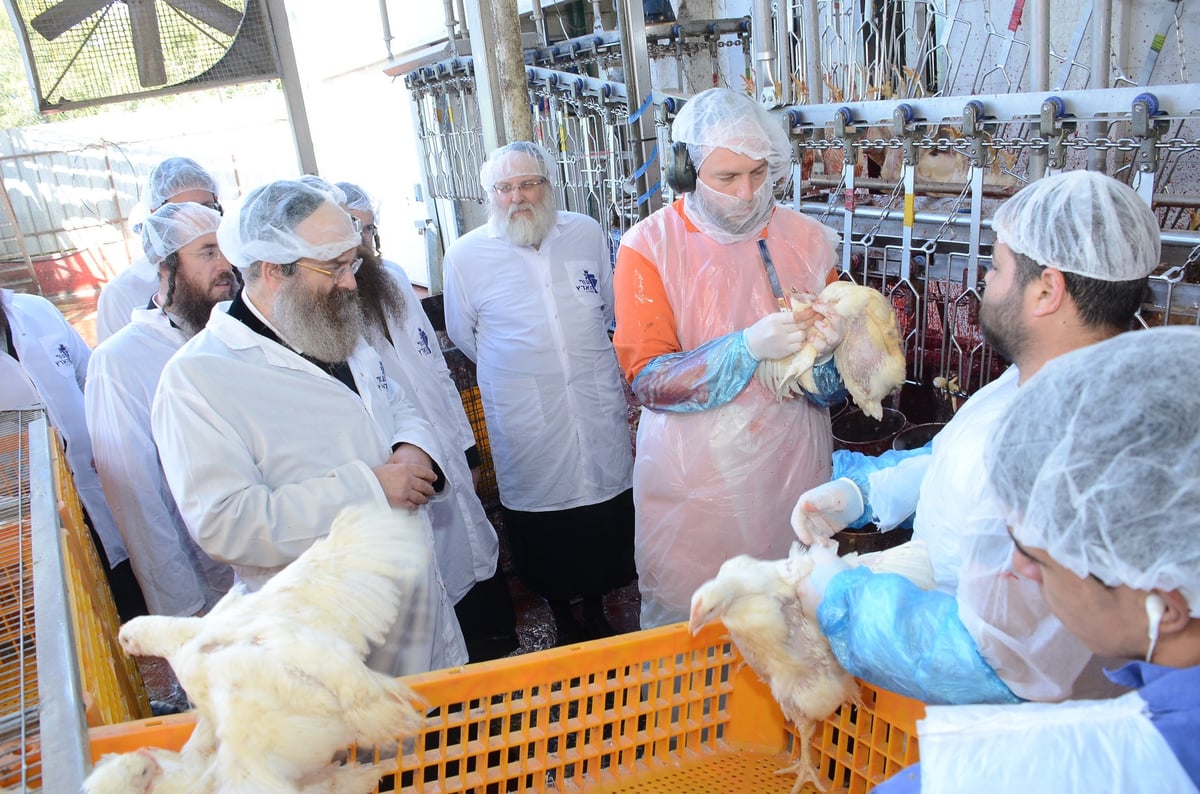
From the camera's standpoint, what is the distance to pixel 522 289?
324cm

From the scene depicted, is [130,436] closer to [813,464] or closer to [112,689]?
[112,689]

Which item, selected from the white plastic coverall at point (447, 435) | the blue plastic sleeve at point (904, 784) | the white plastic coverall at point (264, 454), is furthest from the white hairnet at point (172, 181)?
the blue plastic sleeve at point (904, 784)

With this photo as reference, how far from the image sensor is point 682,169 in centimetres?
233

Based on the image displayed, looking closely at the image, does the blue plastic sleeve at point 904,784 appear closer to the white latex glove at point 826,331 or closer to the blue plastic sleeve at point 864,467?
the blue plastic sleeve at point 864,467

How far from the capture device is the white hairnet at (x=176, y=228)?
110 inches

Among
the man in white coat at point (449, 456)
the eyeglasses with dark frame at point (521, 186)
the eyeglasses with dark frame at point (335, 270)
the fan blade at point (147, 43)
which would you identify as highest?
the fan blade at point (147, 43)

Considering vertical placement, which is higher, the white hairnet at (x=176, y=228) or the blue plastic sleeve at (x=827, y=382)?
the white hairnet at (x=176, y=228)

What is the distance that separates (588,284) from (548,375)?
40cm

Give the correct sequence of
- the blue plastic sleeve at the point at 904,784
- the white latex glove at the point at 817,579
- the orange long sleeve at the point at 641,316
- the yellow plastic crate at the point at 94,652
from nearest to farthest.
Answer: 1. the blue plastic sleeve at the point at 904,784
2. the yellow plastic crate at the point at 94,652
3. the white latex glove at the point at 817,579
4. the orange long sleeve at the point at 641,316

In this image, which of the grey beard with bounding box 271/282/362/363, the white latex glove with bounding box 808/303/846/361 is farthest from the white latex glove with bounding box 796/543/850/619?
the grey beard with bounding box 271/282/362/363

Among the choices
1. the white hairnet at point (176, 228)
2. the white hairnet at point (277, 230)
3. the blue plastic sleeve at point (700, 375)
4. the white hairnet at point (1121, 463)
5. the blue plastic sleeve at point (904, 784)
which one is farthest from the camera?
the white hairnet at point (176, 228)

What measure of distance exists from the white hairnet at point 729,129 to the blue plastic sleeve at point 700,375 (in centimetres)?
52

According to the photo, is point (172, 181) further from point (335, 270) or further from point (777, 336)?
point (777, 336)

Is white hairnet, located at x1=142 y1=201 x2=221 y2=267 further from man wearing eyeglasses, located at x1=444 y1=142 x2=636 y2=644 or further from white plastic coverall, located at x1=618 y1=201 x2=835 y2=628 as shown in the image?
white plastic coverall, located at x1=618 y1=201 x2=835 y2=628
